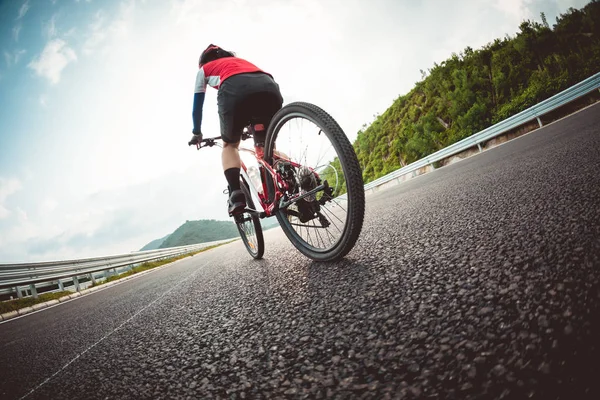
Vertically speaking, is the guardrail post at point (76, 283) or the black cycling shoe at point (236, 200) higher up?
the black cycling shoe at point (236, 200)

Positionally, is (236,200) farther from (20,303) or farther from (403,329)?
(20,303)

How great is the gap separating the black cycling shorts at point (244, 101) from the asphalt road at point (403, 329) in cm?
142

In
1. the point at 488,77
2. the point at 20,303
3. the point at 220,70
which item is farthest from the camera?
the point at 488,77

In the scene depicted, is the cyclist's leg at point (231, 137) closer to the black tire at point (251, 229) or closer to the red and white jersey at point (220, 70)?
the red and white jersey at point (220, 70)

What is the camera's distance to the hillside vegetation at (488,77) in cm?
2734

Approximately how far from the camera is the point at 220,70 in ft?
8.10

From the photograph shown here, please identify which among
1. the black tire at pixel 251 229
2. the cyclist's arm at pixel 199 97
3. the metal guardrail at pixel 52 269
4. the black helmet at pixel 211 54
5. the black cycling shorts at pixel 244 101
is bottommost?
the black tire at pixel 251 229

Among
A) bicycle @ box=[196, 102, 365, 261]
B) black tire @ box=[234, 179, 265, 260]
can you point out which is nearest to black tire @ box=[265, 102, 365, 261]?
bicycle @ box=[196, 102, 365, 261]

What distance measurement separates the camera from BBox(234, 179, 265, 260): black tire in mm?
3268

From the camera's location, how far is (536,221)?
1.43 meters

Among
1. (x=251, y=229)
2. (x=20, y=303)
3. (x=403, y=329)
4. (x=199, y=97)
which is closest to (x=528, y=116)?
(x=251, y=229)

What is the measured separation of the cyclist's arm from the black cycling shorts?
336 mm

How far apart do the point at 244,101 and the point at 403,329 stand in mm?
2128

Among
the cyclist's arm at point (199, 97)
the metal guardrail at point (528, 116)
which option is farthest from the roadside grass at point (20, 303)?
the metal guardrail at point (528, 116)
